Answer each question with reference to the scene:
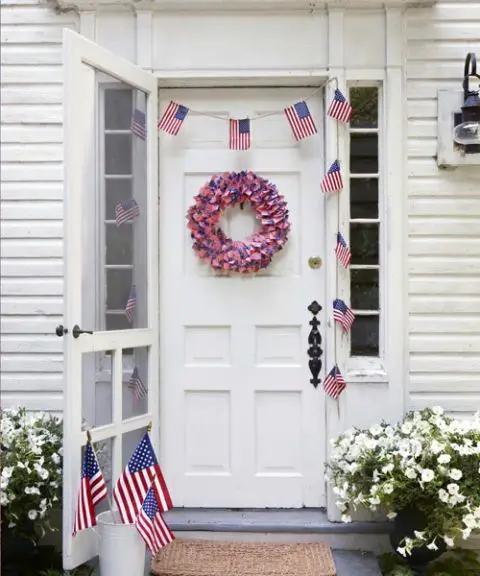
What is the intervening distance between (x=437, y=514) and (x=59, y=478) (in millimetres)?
1718

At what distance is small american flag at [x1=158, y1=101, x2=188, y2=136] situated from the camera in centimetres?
344

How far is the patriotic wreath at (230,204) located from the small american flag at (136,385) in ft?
2.27

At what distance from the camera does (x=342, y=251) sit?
3359mm

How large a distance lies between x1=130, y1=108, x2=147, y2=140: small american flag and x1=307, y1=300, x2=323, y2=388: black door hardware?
4.09 ft

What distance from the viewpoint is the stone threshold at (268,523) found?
3281 mm

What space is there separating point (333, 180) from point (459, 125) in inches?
26.6

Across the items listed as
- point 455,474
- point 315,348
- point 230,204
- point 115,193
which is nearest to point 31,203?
point 115,193

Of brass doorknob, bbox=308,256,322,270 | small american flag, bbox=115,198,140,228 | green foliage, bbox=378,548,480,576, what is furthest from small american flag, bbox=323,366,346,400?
small american flag, bbox=115,198,140,228

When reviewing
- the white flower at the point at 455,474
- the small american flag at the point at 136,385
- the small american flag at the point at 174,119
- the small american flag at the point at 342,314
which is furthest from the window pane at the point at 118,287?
the white flower at the point at 455,474

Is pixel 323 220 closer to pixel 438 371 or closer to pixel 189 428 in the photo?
pixel 438 371

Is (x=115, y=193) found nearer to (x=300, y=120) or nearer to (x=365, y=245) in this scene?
(x=300, y=120)

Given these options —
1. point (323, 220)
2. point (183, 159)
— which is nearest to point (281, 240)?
point (323, 220)

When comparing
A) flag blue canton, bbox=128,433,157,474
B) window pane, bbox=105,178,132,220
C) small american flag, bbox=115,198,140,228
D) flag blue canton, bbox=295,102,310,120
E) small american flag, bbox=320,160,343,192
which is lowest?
flag blue canton, bbox=128,433,157,474

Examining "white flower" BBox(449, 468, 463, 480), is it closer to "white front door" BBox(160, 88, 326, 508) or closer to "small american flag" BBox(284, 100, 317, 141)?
"white front door" BBox(160, 88, 326, 508)
